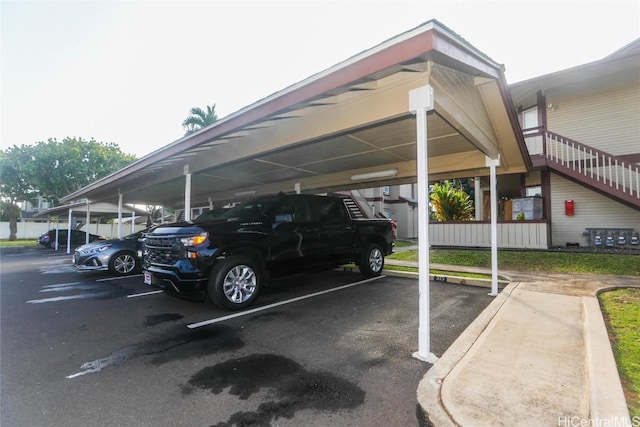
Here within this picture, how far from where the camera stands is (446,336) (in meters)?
3.91

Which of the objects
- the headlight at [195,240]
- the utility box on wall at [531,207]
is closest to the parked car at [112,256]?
the headlight at [195,240]

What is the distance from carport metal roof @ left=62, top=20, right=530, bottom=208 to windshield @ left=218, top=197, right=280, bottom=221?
1.00 m

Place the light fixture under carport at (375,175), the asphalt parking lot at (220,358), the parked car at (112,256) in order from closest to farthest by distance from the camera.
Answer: the asphalt parking lot at (220,358) → the light fixture under carport at (375,175) → the parked car at (112,256)

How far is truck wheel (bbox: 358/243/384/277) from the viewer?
293 inches

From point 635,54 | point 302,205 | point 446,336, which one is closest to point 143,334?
point 302,205

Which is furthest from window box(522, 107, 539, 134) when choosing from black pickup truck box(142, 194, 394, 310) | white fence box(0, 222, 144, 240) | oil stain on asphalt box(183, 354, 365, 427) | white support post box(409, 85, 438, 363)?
white fence box(0, 222, 144, 240)

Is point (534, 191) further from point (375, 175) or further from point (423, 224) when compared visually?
point (423, 224)

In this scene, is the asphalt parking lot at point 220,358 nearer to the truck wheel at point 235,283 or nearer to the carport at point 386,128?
the truck wheel at point 235,283

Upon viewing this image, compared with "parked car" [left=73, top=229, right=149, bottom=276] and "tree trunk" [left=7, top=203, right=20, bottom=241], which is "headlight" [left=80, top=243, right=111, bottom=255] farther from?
"tree trunk" [left=7, top=203, right=20, bottom=241]

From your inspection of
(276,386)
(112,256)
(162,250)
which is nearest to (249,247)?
(162,250)

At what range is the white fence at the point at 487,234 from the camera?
424 inches

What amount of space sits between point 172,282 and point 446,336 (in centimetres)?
409

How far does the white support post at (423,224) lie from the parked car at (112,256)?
27.5 ft

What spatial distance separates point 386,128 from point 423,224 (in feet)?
7.65
